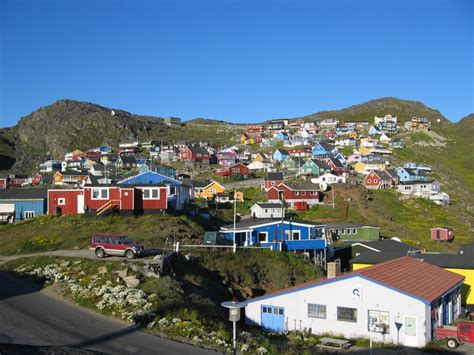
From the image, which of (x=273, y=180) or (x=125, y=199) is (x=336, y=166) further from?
(x=125, y=199)

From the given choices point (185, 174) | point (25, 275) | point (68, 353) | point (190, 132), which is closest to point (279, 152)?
point (185, 174)

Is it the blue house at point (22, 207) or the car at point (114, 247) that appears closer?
the car at point (114, 247)

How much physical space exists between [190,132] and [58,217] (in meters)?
140

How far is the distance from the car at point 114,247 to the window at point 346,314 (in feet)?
38.9

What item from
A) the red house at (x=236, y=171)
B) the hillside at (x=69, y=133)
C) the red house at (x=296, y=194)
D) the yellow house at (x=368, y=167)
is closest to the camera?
the red house at (x=296, y=194)

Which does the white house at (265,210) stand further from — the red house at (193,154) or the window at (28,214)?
the red house at (193,154)

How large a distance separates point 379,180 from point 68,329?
78765 millimetres

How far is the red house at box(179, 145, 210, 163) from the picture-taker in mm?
113306

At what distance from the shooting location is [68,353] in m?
13.3

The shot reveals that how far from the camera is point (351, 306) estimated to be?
23.5 meters

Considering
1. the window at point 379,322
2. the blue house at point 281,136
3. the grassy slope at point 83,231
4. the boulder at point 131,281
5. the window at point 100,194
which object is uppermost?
the blue house at point 281,136

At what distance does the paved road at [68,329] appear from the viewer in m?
15.1

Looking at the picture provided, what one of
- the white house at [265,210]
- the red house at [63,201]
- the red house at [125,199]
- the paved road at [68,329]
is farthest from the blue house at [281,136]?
the paved road at [68,329]

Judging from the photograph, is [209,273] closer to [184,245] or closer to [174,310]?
[184,245]
